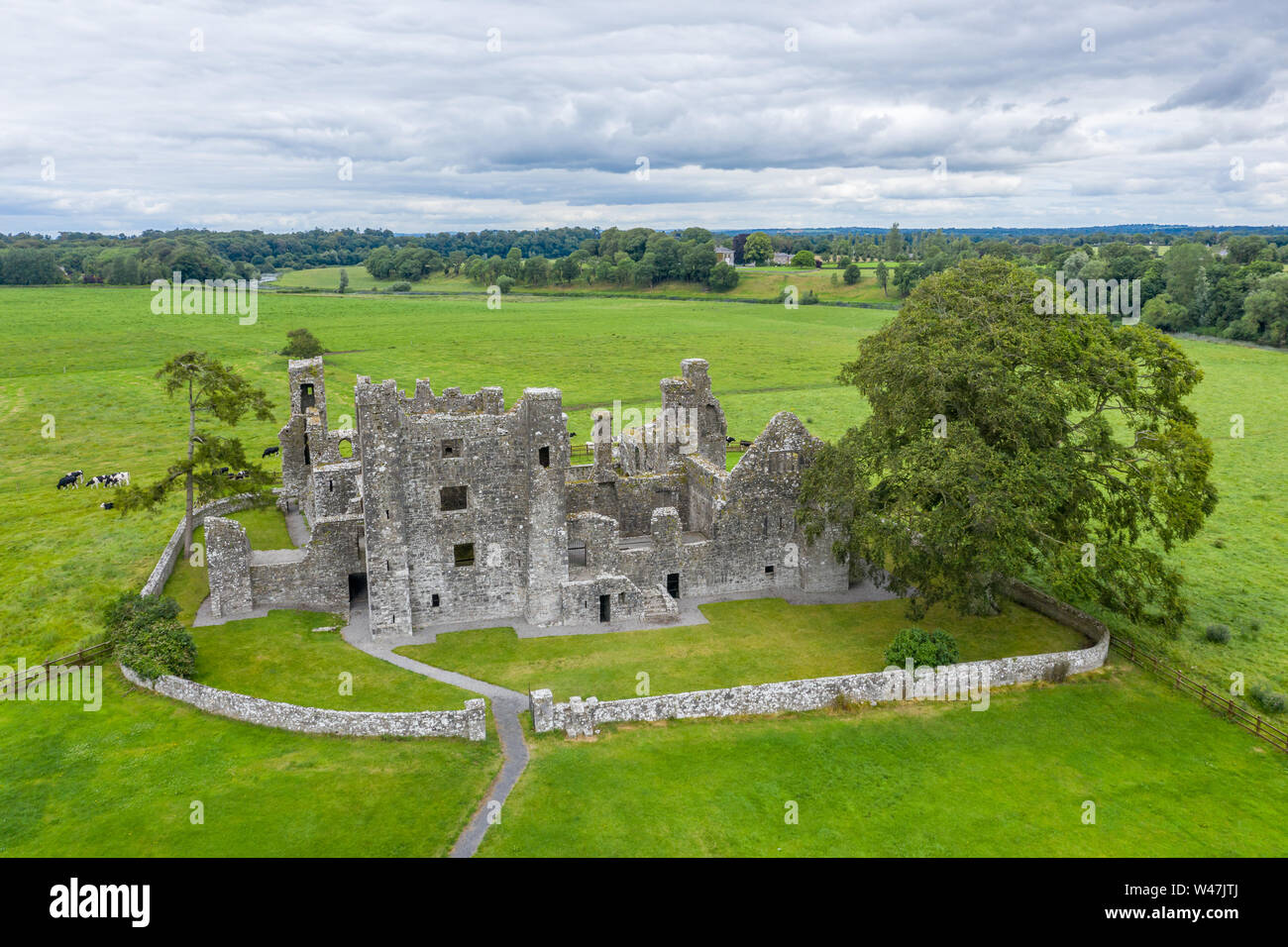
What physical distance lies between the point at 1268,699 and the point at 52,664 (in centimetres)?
4324

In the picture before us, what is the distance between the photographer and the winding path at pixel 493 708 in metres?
23.2

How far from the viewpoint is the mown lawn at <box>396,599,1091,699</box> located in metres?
31.5

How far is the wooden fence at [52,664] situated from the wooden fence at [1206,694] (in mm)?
39022

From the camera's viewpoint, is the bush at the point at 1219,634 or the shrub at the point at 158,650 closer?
the shrub at the point at 158,650

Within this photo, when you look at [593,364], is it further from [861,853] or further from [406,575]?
[861,853]

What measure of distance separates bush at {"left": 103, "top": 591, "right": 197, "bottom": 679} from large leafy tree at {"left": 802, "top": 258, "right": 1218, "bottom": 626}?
2499cm

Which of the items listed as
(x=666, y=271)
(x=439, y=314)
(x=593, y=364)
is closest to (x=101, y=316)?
(x=439, y=314)

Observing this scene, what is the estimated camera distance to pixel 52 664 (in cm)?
3109

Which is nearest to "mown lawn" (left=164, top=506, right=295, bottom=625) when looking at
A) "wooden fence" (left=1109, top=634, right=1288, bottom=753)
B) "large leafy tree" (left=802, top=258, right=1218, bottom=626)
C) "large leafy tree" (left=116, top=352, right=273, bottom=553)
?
"large leafy tree" (left=116, top=352, right=273, bottom=553)

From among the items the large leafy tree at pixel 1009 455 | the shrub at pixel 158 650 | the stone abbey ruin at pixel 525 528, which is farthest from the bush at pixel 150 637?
the large leafy tree at pixel 1009 455

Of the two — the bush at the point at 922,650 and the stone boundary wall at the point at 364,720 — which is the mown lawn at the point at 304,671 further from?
the bush at the point at 922,650

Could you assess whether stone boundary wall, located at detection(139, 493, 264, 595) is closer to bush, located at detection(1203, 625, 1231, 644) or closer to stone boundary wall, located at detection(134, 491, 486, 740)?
stone boundary wall, located at detection(134, 491, 486, 740)

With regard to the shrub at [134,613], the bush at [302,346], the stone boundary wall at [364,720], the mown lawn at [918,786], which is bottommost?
the mown lawn at [918,786]

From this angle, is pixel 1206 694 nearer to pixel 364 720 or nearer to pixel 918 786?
pixel 918 786
